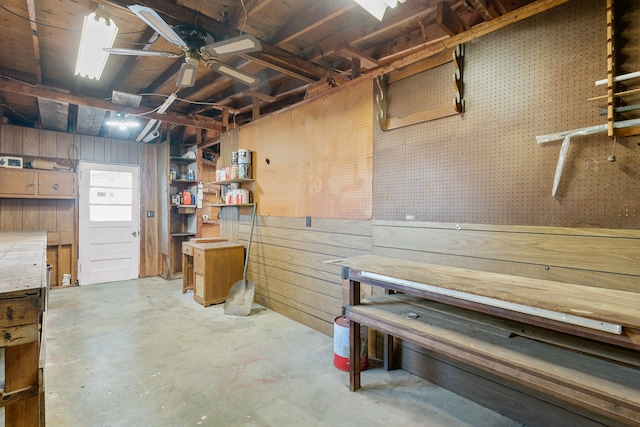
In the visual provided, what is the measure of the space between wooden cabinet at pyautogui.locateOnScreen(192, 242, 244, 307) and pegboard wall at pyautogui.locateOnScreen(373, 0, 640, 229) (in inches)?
101

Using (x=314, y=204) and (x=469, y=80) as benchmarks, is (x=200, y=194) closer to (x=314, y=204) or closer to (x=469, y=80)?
(x=314, y=204)

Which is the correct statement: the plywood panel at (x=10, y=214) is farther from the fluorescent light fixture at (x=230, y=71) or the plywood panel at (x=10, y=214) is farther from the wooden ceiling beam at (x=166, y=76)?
the fluorescent light fixture at (x=230, y=71)

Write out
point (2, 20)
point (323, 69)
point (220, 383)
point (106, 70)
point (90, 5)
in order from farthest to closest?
point (106, 70), point (323, 69), point (2, 20), point (90, 5), point (220, 383)

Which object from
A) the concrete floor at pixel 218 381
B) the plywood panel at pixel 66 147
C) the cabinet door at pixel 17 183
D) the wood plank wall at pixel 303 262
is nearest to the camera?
the concrete floor at pixel 218 381

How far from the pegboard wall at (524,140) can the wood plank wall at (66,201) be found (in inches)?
203

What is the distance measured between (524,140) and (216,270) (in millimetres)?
3581

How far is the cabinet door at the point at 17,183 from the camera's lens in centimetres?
446

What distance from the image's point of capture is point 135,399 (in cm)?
208

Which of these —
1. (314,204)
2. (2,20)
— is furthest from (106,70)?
(314,204)

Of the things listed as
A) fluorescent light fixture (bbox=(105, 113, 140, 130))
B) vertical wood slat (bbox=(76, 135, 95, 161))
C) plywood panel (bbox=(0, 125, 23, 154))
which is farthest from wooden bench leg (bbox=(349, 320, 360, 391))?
plywood panel (bbox=(0, 125, 23, 154))

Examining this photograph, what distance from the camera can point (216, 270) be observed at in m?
4.09

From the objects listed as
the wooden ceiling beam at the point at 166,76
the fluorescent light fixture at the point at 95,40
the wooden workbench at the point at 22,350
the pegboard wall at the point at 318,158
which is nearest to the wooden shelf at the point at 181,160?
the wooden ceiling beam at the point at 166,76

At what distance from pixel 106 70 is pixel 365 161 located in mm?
3114

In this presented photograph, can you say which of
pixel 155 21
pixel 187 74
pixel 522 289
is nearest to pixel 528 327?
pixel 522 289
